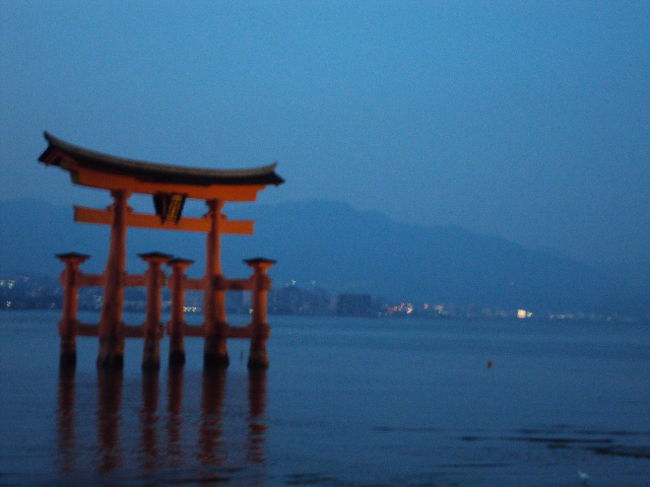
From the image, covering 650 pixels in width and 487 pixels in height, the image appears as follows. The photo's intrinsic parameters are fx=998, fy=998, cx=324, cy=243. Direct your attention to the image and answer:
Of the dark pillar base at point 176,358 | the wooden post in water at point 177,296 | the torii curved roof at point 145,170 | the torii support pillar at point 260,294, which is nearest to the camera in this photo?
the torii curved roof at point 145,170

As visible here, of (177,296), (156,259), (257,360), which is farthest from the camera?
(257,360)

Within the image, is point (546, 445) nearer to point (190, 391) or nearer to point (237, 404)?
point (237, 404)

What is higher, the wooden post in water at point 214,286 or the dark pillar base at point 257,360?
the wooden post in water at point 214,286

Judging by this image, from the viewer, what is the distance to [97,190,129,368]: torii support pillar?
1039 inches

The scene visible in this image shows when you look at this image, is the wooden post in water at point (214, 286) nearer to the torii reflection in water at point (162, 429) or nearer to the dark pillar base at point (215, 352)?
the dark pillar base at point (215, 352)

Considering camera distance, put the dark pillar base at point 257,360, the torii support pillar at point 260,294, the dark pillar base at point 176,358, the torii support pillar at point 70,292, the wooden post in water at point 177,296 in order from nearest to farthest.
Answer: the torii support pillar at point 70,292 < the torii support pillar at point 260,294 < the wooden post in water at point 177,296 < the dark pillar base at point 257,360 < the dark pillar base at point 176,358

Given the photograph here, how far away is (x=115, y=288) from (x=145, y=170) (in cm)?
324

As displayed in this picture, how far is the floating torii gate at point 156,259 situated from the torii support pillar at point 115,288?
0.09 feet

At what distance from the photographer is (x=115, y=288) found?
26406mm

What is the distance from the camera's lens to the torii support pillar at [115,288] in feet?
86.6

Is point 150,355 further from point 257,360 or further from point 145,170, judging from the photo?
point 145,170

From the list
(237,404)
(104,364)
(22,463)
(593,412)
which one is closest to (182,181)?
(104,364)

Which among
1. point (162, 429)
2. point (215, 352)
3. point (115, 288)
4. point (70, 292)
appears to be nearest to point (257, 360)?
point (215, 352)

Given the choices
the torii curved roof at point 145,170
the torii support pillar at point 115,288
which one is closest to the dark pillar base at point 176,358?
the torii support pillar at point 115,288
